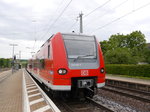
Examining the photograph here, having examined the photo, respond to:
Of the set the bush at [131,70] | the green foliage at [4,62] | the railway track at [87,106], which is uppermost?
the green foliage at [4,62]

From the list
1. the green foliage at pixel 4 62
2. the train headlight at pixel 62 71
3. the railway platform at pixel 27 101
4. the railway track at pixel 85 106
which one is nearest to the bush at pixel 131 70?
the railway platform at pixel 27 101

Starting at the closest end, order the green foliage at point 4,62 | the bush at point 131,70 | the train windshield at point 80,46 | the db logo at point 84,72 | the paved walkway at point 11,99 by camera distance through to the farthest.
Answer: the paved walkway at point 11,99 < the db logo at point 84,72 < the train windshield at point 80,46 < the bush at point 131,70 < the green foliage at point 4,62

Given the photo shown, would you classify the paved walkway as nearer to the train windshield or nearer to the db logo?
the db logo

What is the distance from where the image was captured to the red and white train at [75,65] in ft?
21.6

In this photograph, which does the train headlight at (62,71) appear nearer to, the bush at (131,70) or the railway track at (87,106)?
the railway track at (87,106)

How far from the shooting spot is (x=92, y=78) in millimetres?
7121

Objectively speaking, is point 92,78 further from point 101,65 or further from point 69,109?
point 69,109

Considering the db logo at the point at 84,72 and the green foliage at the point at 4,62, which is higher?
the green foliage at the point at 4,62

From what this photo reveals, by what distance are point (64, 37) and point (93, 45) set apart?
1307 millimetres

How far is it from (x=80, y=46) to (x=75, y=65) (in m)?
1.00

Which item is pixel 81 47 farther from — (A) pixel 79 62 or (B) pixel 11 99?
(B) pixel 11 99

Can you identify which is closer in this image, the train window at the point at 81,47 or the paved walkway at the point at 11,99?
the paved walkway at the point at 11,99

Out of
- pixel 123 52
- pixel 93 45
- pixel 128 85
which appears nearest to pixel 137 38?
pixel 123 52

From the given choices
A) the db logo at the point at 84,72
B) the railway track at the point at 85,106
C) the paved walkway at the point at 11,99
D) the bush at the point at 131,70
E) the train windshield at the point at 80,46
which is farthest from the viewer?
the bush at the point at 131,70
